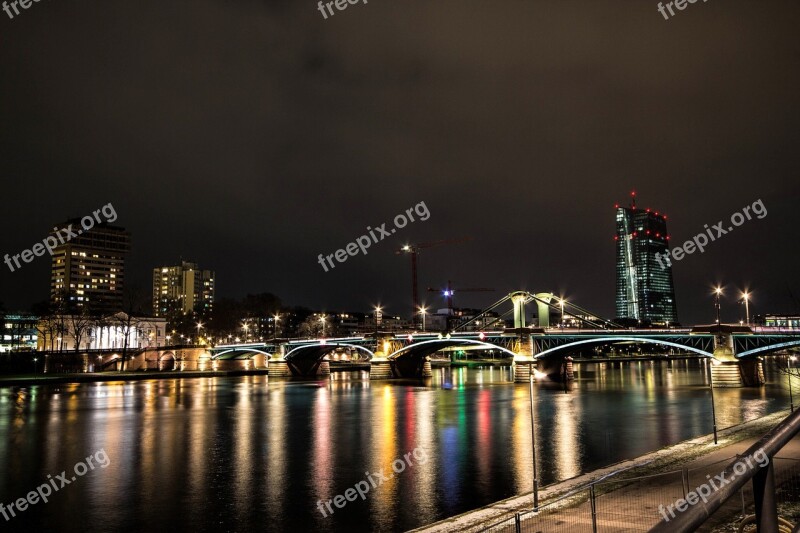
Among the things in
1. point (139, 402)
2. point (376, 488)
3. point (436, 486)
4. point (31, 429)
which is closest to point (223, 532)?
point (376, 488)

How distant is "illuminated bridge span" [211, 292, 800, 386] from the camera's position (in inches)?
2926

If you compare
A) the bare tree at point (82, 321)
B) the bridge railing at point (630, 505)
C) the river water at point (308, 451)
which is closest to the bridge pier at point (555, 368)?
the river water at point (308, 451)

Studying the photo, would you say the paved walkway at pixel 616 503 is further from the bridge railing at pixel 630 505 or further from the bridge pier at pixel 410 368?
the bridge pier at pixel 410 368

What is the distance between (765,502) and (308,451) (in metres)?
36.1

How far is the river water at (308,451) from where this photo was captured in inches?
901

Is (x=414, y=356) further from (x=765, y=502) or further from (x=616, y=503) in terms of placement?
(x=765, y=502)

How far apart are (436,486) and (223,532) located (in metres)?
9.39

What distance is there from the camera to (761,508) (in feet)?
9.49

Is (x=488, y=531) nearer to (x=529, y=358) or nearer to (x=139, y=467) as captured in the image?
(x=139, y=467)
